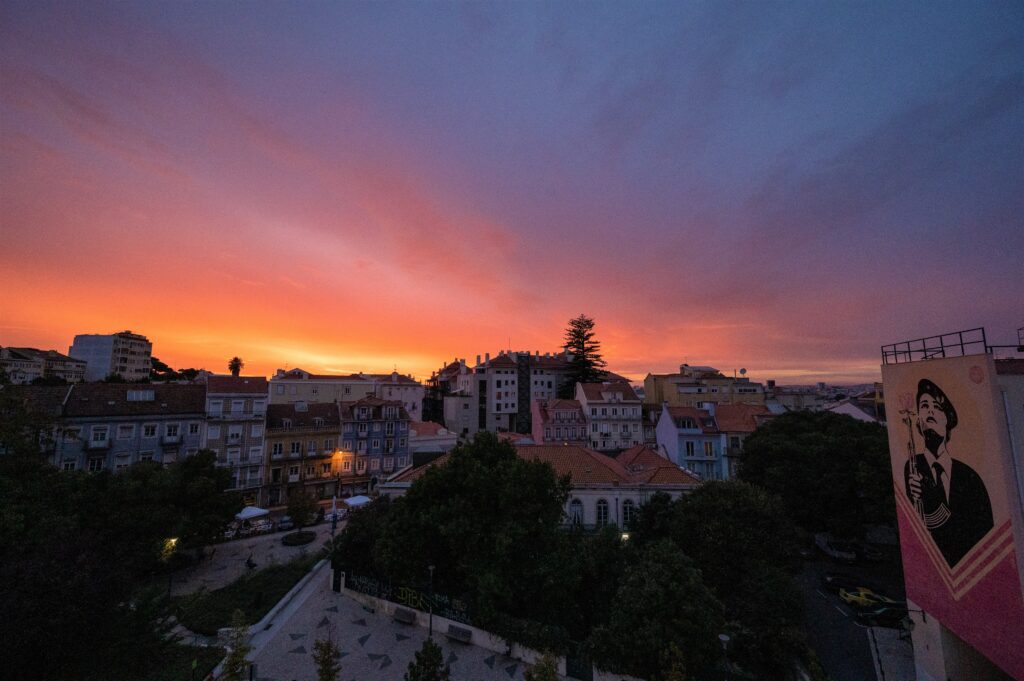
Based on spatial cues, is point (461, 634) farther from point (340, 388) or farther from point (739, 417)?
point (340, 388)

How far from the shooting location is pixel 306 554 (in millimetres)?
31688

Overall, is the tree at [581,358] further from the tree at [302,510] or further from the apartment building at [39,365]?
the apartment building at [39,365]

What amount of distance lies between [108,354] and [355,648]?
135292 mm

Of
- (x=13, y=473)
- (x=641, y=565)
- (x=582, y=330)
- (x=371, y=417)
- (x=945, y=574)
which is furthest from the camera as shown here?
(x=582, y=330)

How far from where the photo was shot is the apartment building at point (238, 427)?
145ft

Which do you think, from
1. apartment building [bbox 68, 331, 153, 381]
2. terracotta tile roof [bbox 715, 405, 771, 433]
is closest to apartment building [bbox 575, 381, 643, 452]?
terracotta tile roof [bbox 715, 405, 771, 433]

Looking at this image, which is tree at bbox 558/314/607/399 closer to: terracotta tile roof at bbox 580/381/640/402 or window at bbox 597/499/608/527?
terracotta tile roof at bbox 580/381/640/402

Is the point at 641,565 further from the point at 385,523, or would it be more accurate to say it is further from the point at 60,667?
the point at 60,667

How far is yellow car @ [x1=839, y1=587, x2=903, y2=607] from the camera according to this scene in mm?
23172

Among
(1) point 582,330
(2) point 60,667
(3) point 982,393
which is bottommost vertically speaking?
(2) point 60,667

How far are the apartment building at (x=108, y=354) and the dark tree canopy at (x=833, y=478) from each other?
144 metres

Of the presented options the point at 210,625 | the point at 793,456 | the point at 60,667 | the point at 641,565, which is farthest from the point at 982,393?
the point at 210,625

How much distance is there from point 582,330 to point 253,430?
203ft

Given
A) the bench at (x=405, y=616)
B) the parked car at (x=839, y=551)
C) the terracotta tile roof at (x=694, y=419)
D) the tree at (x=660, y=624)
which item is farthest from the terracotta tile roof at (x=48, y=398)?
the parked car at (x=839, y=551)
